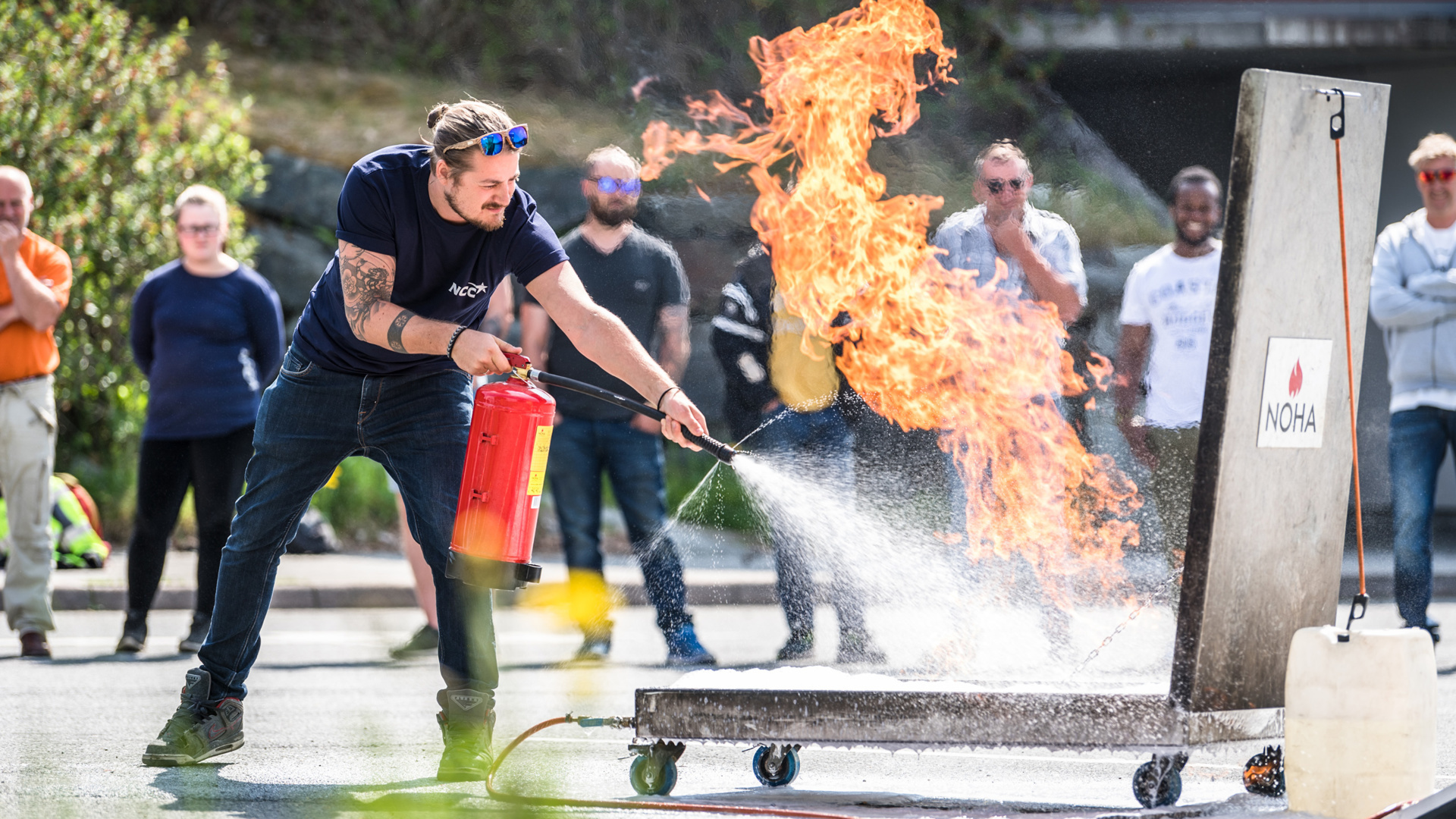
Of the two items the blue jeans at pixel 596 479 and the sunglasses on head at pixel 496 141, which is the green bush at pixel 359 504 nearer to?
the blue jeans at pixel 596 479

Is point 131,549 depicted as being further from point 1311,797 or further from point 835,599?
point 1311,797

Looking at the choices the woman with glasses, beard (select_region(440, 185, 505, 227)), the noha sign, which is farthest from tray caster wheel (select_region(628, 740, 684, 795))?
the woman with glasses

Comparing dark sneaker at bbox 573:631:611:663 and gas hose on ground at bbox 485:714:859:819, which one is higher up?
gas hose on ground at bbox 485:714:859:819

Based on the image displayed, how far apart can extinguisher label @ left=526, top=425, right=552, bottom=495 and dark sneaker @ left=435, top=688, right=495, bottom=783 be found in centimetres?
61

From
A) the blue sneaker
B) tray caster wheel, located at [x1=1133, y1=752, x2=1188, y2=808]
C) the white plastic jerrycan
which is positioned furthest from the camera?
the blue sneaker

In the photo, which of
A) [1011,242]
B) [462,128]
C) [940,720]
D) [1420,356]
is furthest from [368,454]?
[1420,356]

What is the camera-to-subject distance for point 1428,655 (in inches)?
145

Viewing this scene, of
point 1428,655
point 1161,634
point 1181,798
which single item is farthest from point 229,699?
point 1161,634

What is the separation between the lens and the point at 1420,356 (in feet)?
23.3

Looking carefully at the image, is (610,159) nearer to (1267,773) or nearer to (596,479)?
(596,479)

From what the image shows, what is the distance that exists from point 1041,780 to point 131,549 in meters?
4.39

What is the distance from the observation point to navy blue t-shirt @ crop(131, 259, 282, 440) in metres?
7.18

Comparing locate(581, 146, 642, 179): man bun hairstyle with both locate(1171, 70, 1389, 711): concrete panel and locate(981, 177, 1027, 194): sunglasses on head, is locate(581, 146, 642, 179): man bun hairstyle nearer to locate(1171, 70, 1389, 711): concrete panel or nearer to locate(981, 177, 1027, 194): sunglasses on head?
locate(981, 177, 1027, 194): sunglasses on head

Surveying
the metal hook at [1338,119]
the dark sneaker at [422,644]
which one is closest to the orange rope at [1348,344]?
the metal hook at [1338,119]
